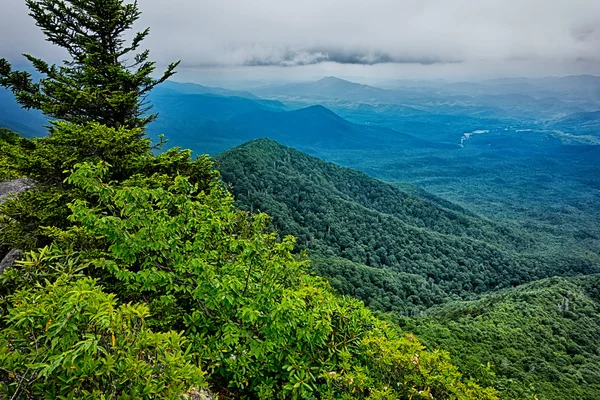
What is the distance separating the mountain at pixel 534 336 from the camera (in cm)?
3866

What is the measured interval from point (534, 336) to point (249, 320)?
220 feet

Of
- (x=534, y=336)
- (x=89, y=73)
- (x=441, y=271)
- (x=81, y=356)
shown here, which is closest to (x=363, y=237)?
(x=441, y=271)

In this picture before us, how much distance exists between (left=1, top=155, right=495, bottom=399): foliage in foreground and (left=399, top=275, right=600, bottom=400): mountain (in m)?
25.8

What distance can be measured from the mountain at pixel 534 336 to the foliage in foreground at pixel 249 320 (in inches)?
1018

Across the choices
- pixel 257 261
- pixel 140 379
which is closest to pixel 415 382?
pixel 257 261

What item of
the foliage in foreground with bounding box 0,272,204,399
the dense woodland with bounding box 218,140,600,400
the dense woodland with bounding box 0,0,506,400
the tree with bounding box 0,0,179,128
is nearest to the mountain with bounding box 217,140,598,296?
the dense woodland with bounding box 218,140,600,400

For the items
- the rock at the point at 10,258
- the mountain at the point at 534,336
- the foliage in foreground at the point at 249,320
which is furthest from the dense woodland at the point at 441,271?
the rock at the point at 10,258

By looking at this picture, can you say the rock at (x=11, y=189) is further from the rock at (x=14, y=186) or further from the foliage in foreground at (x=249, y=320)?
the foliage in foreground at (x=249, y=320)

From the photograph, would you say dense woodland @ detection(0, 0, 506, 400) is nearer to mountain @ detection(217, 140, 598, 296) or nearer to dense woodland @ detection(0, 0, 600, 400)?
dense woodland @ detection(0, 0, 600, 400)

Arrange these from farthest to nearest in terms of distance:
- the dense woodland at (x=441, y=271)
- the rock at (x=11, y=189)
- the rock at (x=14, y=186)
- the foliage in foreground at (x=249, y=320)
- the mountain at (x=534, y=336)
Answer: the dense woodland at (x=441, y=271)
the mountain at (x=534, y=336)
the rock at (x=14, y=186)
the rock at (x=11, y=189)
the foliage in foreground at (x=249, y=320)

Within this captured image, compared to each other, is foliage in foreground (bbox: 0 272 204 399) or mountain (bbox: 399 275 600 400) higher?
foliage in foreground (bbox: 0 272 204 399)

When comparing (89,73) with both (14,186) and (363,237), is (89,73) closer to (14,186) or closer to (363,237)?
(14,186)

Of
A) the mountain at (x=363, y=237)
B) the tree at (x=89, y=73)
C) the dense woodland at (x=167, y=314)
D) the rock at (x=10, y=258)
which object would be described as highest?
the tree at (x=89, y=73)

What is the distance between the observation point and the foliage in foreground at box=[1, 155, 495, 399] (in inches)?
219
